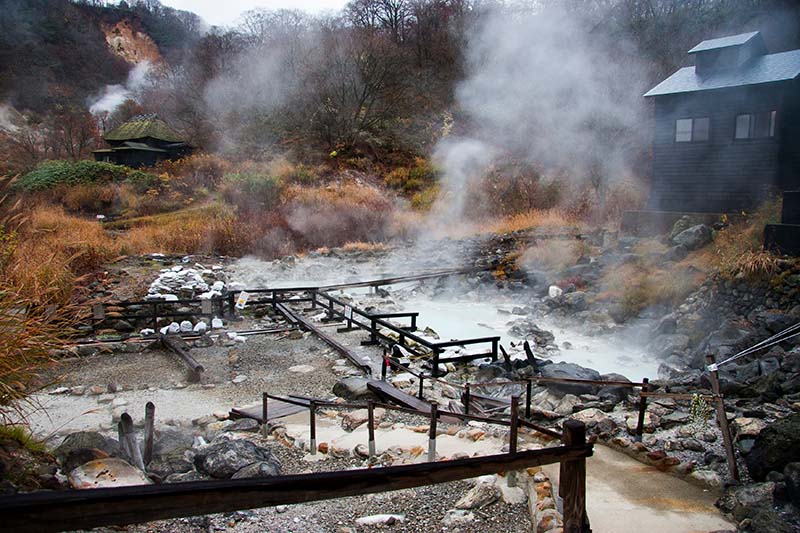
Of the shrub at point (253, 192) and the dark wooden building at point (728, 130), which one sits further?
the shrub at point (253, 192)

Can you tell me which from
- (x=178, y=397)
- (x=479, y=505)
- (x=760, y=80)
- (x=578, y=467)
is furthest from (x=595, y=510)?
(x=760, y=80)

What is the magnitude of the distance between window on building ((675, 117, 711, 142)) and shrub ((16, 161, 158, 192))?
1832 cm

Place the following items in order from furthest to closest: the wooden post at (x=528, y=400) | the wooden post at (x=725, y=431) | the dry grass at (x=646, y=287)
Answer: the dry grass at (x=646, y=287)
the wooden post at (x=528, y=400)
the wooden post at (x=725, y=431)

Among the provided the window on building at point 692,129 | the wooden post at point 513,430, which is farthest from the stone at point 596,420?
the window on building at point 692,129

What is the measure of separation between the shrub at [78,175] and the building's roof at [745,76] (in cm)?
1840

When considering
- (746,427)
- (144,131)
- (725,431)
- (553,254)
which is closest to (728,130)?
(553,254)

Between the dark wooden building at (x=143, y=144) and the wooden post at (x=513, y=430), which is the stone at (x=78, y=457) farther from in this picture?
the dark wooden building at (x=143, y=144)

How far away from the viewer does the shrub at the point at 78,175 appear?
21.6m

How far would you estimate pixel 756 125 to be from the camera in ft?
42.9

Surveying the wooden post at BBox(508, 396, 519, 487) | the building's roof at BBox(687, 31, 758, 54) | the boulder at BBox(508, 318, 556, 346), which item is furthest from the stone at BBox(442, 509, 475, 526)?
the building's roof at BBox(687, 31, 758, 54)

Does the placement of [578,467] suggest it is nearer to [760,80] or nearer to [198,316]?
[198,316]

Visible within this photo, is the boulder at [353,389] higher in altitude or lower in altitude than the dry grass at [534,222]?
lower

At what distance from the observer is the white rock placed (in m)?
3.48

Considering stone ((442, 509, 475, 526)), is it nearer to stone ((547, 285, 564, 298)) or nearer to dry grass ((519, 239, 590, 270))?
stone ((547, 285, 564, 298))
